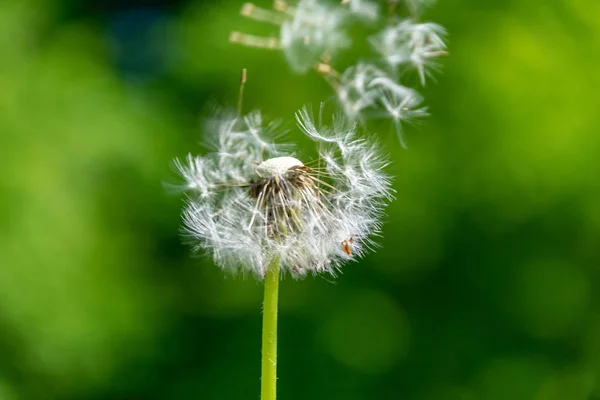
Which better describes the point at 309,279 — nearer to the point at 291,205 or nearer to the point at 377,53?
the point at 377,53

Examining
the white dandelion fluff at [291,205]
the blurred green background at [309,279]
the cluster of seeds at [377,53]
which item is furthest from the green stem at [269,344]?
the blurred green background at [309,279]

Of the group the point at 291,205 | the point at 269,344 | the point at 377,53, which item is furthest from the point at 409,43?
the point at 269,344

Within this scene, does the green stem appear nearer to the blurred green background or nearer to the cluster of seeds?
the cluster of seeds

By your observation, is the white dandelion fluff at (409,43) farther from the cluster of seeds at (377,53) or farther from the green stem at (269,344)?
the green stem at (269,344)

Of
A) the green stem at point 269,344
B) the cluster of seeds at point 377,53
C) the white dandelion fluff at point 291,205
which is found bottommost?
the green stem at point 269,344

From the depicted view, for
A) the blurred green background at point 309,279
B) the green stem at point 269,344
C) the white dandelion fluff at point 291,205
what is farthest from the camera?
the blurred green background at point 309,279

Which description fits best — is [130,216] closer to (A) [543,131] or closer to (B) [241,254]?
(A) [543,131]

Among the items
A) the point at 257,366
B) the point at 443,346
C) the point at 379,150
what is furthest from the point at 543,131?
the point at 379,150
